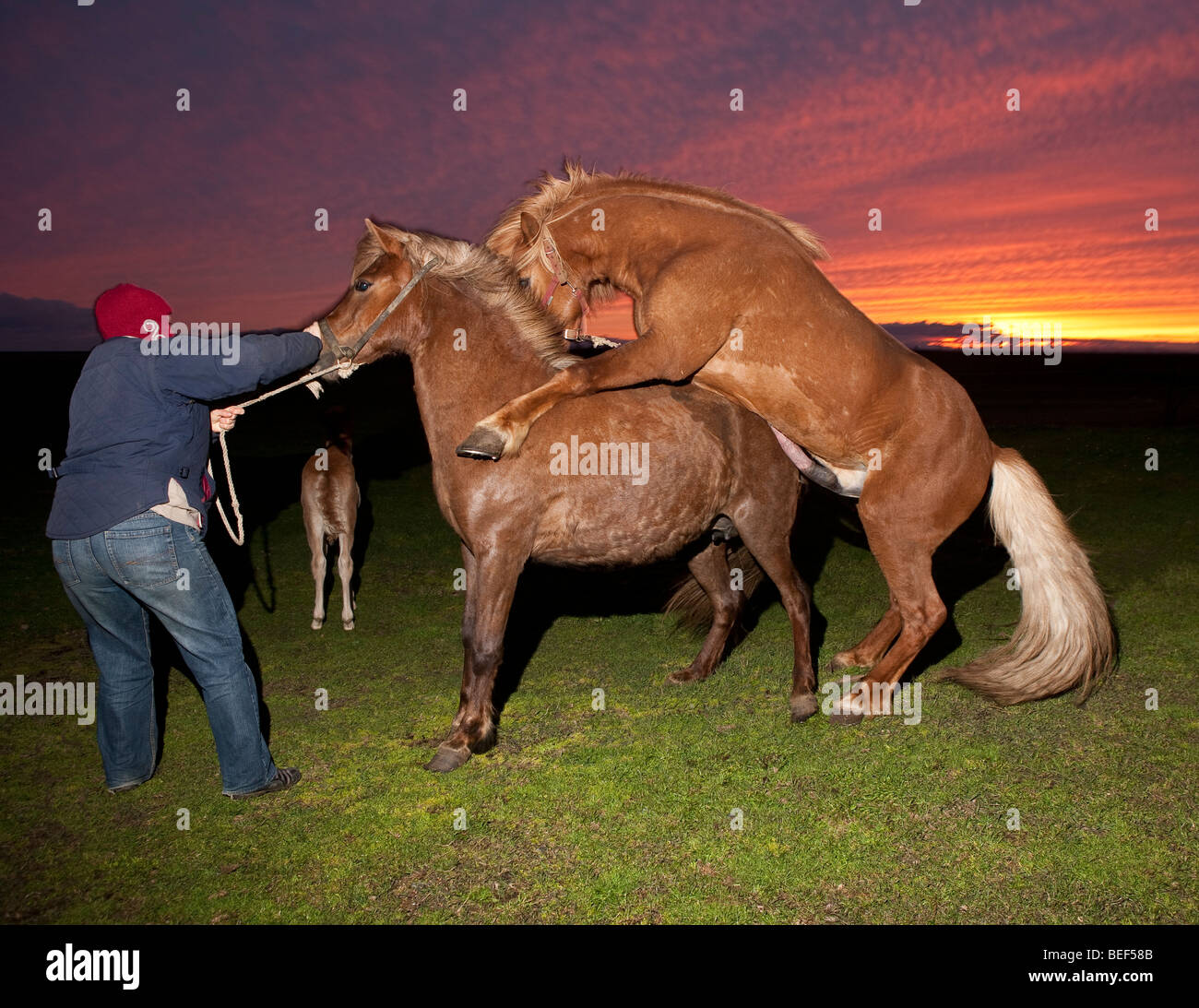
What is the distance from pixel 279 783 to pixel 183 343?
2.38 metres

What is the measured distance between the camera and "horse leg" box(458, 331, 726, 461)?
4.12m

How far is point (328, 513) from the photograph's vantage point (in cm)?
781

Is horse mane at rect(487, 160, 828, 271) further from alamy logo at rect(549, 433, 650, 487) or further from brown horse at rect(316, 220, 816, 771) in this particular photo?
alamy logo at rect(549, 433, 650, 487)

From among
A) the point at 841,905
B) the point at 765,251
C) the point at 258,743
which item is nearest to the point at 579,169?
the point at 765,251

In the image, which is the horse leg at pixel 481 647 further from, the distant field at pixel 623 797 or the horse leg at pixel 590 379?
the horse leg at pixel 590 379

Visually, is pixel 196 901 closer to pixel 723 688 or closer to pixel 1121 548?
pixel 723 688

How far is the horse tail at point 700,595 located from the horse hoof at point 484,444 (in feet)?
9.93

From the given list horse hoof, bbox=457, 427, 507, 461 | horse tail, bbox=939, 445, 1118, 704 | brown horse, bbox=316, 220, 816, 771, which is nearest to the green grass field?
horse tail, bbox=939, 445, 1118, 704

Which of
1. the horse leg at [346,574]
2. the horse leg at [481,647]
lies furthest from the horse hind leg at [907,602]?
the horse leg at [346,574]

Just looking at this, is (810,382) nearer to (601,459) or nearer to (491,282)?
(601,459)

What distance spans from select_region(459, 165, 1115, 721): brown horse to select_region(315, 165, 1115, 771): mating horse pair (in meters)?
0.01

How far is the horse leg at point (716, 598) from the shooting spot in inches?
249

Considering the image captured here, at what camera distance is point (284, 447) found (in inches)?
813
